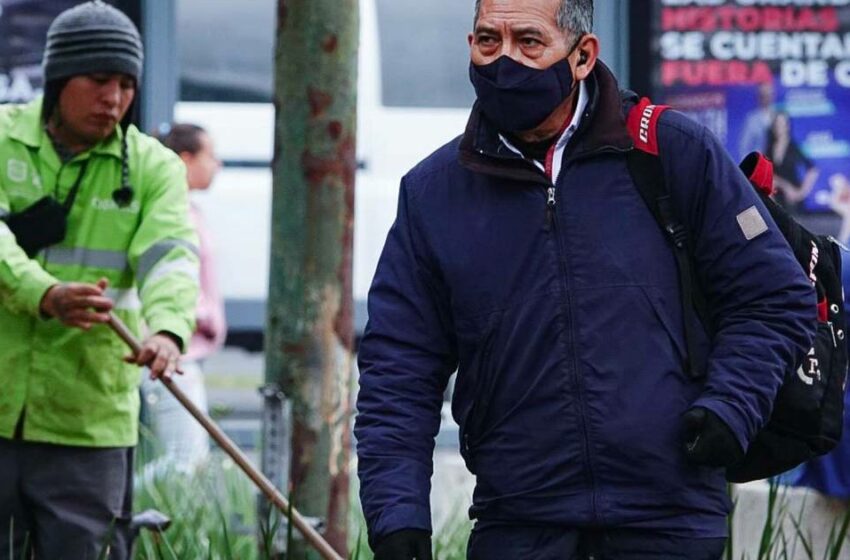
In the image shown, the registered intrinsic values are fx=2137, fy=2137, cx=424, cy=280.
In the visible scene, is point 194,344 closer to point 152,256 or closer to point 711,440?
point 152,256

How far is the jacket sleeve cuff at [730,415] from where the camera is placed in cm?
363

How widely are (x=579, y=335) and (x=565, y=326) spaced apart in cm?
3

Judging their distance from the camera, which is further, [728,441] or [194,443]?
[194,443]

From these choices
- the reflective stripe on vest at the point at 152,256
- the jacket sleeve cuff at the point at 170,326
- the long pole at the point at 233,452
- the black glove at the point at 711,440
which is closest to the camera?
the black glove at the point at 711,440

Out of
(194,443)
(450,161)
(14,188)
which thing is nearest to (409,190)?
(450,161)

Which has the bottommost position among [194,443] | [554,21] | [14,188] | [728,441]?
[194,443]

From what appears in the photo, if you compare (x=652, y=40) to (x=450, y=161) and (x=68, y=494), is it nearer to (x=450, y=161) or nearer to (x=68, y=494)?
(x=68, y=494)

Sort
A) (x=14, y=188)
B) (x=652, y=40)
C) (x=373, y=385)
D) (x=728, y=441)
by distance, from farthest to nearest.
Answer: (x=652, y=40) < (x=14, y=188) < (x=373, y=385) < (x=728, y=441)

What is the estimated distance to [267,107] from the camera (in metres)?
10.6

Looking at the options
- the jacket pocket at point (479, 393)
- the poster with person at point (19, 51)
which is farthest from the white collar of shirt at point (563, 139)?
the poster with person at point (19, 51)

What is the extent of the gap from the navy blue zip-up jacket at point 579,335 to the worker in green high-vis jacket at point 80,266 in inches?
56.2

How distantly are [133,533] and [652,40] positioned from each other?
19.6 ft

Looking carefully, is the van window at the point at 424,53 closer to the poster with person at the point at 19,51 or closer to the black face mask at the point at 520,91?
the poster with person at the point at 19,51

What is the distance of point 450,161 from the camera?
156 inches
